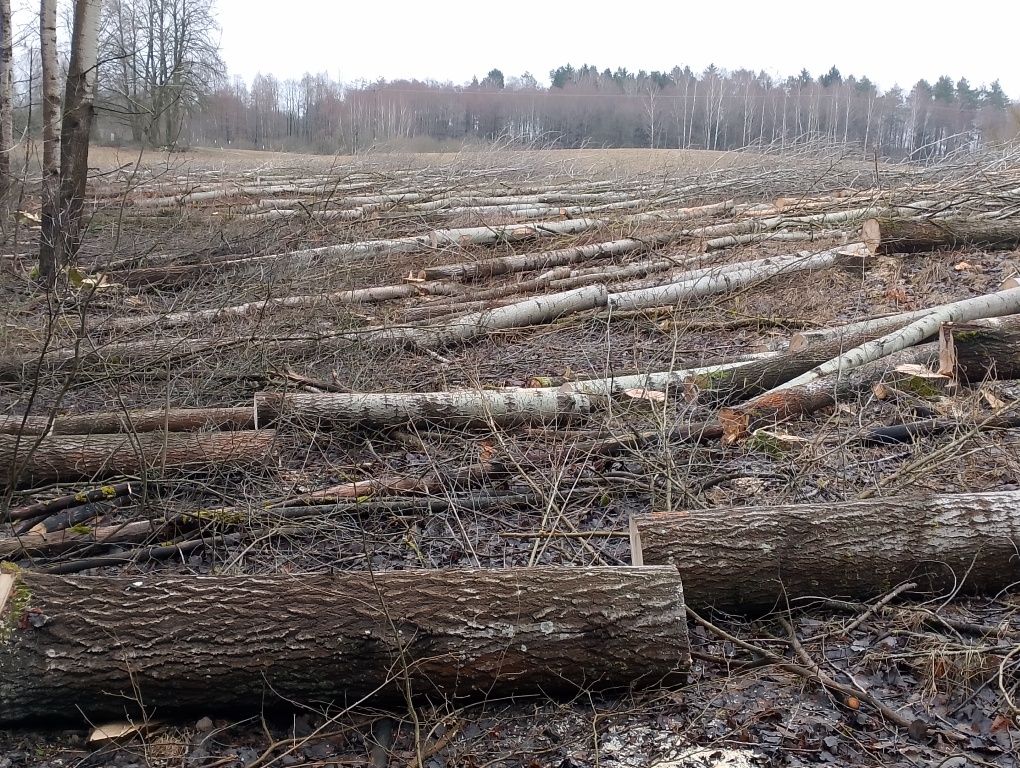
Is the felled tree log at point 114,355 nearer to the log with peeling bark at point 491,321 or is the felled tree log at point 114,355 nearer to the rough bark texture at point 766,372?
the log with peeling bark at point 491,321

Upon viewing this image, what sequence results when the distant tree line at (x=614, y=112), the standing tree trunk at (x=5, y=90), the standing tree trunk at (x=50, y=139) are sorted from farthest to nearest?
the distant tree line at (x=614, y=112) → the standing tree trunk at (x=5, y=90) → the standing tree trunk at (x=50, y=139)

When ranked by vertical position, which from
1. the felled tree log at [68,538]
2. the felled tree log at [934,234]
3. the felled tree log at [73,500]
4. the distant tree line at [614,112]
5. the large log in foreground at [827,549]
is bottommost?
the felled tree log at [68,538]

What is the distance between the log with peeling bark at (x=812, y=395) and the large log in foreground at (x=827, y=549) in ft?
4.89

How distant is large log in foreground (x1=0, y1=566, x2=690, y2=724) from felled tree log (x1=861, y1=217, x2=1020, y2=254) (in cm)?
687

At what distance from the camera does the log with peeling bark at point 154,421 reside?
4.68 m

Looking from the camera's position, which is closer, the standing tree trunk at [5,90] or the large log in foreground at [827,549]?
the large log in foreground at [827,549]

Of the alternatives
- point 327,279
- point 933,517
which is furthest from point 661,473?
point 327,279

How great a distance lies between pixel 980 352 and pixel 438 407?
3718 mm

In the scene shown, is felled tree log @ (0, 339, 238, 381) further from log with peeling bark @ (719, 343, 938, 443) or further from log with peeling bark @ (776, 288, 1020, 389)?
log with peeling bark @ (776, 288, 1020, 389)

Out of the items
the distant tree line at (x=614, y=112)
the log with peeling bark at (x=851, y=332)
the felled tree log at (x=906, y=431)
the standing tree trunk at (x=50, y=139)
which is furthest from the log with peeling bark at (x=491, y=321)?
the distant tree line at (x=614, y=112)

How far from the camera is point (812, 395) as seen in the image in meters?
5.25

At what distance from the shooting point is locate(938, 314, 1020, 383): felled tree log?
5418 mm

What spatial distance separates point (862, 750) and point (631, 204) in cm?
964

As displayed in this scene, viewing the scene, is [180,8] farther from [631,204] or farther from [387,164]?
[631,204]
